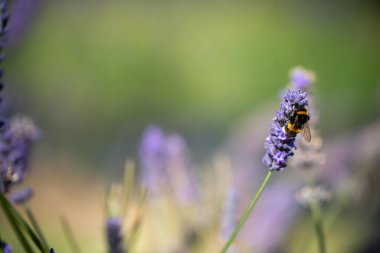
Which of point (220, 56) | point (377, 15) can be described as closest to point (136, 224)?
point (377, 15)

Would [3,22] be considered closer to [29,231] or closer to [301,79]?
[29,231]

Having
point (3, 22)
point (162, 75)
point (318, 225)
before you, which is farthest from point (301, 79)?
point (162, 75)

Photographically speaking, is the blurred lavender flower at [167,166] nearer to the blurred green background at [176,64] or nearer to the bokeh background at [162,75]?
the bokeh background at [162,75]

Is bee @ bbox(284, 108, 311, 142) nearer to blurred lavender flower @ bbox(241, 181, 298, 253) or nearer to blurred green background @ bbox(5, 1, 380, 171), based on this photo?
blurred lavender flower @ bbox(241, 181, 298, 253)

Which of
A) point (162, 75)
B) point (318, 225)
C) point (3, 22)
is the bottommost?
point (318, 225)

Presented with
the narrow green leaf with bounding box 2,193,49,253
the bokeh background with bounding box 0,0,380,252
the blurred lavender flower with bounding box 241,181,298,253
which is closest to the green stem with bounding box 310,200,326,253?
the narrow green leaf with bounding box 2,193,49,253
